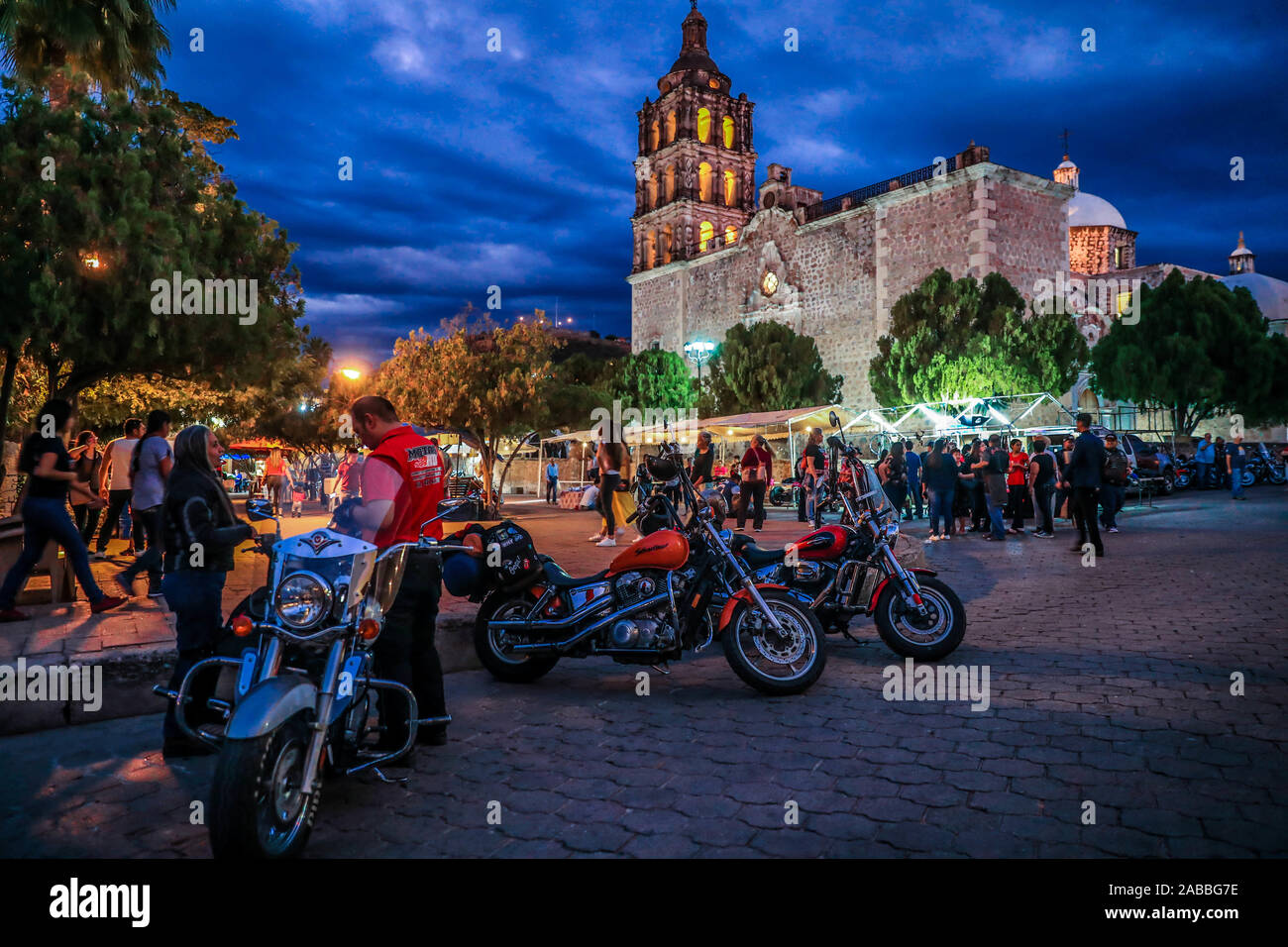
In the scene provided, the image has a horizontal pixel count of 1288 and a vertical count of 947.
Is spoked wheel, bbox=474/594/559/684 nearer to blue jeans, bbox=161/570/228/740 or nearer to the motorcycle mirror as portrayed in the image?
blue jeans, bbox=161/570/228/740

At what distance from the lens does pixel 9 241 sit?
11.2m

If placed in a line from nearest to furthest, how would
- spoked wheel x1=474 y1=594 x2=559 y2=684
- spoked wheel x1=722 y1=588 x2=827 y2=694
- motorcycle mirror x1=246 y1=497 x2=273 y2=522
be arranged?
motorcycle mirror x1=246 y1=497 x2=273 y2=522 < spoked wheel x1=722 y1=588 x2=827 y2=694 < spoked wheel x1=474 y1=594 x2=559 y2=684

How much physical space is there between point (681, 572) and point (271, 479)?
21016 mm

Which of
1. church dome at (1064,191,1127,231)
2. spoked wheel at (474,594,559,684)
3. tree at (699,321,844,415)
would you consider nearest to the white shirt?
spoked wheel at (474,594,559,684)

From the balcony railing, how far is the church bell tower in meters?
7.97

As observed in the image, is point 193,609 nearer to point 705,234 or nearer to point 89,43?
point 89,43

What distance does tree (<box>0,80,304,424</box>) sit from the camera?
1128 cm

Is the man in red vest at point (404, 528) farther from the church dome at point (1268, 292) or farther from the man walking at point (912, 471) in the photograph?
the church dome at point (1268, 292)

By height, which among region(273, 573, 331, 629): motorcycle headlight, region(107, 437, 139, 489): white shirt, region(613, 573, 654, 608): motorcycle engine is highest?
region(107, 437, 139, 489): white shirt

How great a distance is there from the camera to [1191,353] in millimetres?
32344

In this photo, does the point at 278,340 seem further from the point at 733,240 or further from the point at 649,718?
the point at 733,240

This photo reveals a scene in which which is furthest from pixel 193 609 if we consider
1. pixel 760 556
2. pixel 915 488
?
pixel 915 488

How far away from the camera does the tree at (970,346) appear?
2809cm

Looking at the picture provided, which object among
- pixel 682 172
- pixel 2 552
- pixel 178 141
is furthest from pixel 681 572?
pixel 682 172
